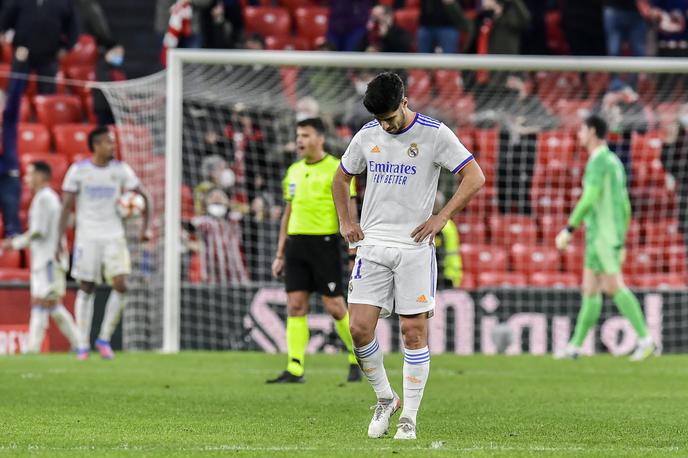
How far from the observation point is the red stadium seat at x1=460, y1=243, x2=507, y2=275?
18469mm

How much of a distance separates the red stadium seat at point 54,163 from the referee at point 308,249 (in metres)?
7.63

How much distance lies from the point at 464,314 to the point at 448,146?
376 inches

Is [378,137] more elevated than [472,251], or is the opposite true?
[378,137]

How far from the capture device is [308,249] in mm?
11672

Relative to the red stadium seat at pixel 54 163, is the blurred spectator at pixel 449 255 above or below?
below

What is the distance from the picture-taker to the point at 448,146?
292 inches

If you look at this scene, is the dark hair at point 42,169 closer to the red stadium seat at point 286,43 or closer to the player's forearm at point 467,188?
the red stadium seat at point 286,43

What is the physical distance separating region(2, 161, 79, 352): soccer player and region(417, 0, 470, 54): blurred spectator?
665 cm

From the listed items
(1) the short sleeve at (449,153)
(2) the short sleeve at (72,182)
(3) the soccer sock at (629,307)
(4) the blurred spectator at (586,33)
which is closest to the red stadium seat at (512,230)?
(4) the blurred spectator at (586,33)

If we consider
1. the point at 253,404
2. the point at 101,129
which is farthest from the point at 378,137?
the point at 101,129

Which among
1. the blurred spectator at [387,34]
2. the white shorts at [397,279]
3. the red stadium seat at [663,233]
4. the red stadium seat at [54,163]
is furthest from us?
the blurred spectator at [387,34]

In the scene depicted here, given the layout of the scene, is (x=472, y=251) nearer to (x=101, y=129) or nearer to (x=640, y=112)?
(x=640, y=112)

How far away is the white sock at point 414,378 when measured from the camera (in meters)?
7.36

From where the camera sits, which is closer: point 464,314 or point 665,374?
point 665,374
